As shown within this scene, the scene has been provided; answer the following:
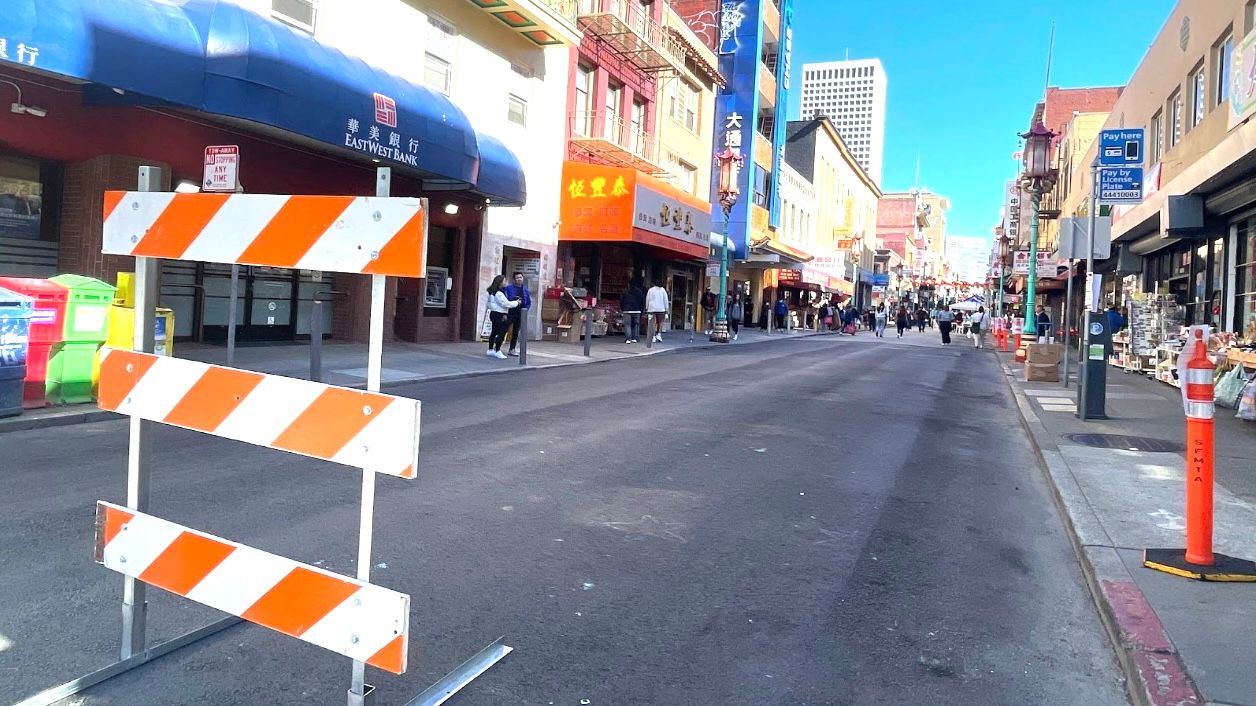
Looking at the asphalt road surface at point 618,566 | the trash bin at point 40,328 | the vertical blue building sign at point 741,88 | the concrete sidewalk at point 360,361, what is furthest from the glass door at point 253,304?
the vertical blue building sign at point 741,88

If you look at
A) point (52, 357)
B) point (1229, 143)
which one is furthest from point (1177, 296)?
point (52, 357)

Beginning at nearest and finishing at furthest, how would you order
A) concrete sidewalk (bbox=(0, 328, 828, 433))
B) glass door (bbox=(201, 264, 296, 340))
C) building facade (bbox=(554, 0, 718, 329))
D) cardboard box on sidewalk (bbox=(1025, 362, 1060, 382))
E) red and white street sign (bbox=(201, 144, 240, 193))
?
concrete sidewalk (bbox=(0, 328, 828, 433)), red and white street sign (bbox=(201, 144, 240, 193)), glass door (bbox=(201, 264, 296, 340)), cardboard box on sidewalk (bbox=(1025, 362, 1060, 382)), building facade (bbox=(554, 0, 718, 329))

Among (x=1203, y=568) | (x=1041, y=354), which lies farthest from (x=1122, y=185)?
(x=1203, y=568)

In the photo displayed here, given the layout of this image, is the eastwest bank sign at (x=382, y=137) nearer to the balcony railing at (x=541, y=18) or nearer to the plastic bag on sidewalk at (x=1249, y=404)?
the balcony railing at (x=541, y=18)

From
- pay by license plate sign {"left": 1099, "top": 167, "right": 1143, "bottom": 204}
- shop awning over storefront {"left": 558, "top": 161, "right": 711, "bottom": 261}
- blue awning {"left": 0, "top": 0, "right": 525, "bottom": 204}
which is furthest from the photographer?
shop awning over storefront {"left": 558, "top": 161, "right": 711, "bottom": 261}

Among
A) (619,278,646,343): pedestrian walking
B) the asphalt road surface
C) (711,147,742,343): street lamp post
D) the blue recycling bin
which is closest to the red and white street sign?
the blue recycling bin

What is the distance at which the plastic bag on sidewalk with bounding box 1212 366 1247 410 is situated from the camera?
36.9ft

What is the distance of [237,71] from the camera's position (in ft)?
37.2

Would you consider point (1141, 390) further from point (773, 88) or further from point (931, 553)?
point (773, 88)

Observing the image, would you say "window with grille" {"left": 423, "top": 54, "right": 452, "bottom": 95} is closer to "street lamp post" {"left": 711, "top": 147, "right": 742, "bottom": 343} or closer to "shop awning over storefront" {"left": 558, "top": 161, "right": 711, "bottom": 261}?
"shop awning over storefront" {"left": 558, "top": 161, "right": 711, "bottom": 261}

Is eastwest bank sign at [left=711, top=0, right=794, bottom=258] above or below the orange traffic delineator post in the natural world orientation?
above

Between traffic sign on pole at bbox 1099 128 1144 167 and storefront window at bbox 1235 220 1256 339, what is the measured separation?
→ 13.2ft

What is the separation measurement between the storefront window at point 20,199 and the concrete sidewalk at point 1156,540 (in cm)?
1313

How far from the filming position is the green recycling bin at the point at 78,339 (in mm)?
8547
